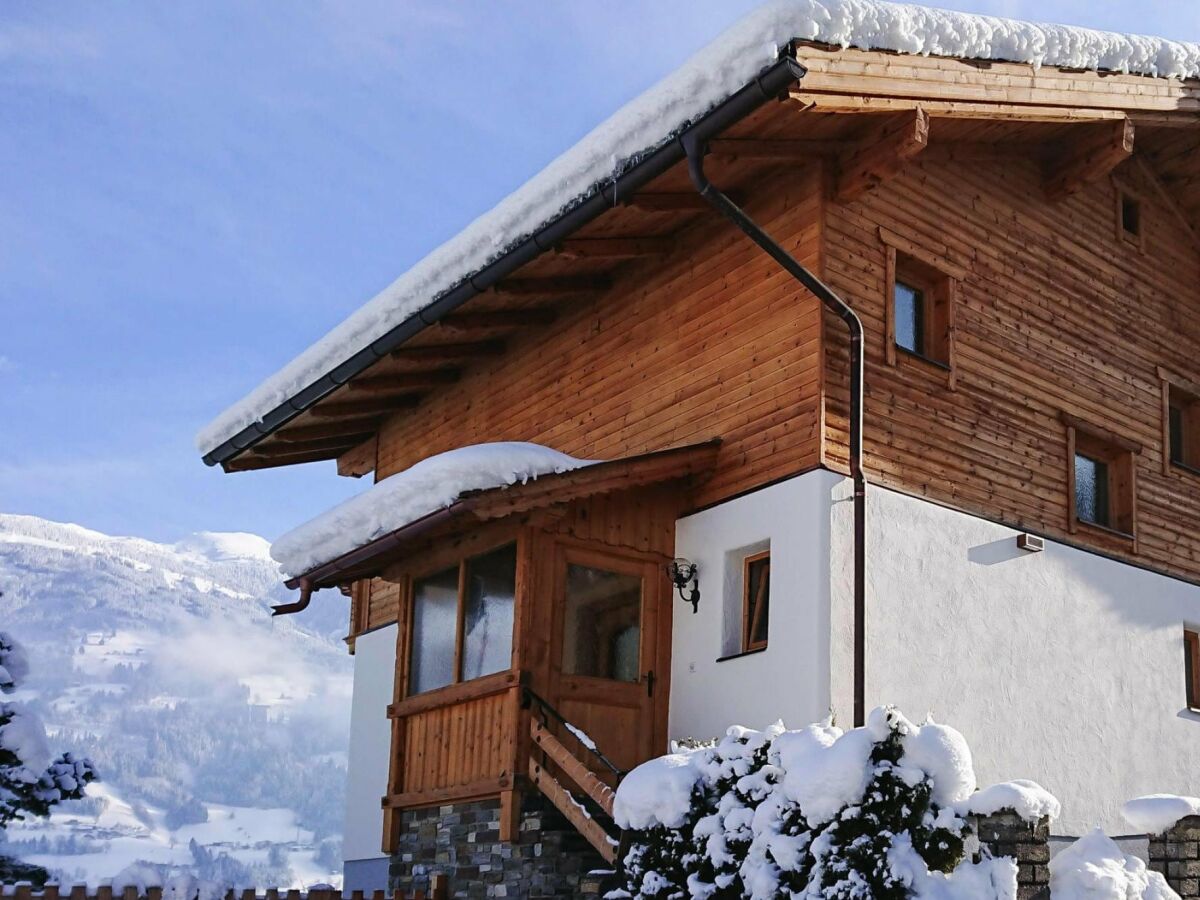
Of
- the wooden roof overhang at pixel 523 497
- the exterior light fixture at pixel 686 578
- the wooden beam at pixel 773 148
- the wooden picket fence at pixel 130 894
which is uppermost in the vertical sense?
the wooden beam at pixel 773 148

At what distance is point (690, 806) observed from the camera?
29.4 ft

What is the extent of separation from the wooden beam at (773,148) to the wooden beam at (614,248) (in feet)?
6.18

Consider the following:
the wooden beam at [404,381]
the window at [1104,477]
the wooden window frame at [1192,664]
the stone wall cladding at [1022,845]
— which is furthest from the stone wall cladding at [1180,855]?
the wooden beam at [404,381]

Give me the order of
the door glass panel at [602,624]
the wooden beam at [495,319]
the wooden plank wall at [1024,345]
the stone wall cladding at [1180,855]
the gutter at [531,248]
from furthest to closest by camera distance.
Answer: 1. the wooden beam at [495,319]
2. the wooden plank wall at [1024,345]
3. the door glass panel at [602,624]
4. the gutter at [531,248]
5. the stone wall cladding at [1180,855]

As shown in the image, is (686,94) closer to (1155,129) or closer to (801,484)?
(801,484)

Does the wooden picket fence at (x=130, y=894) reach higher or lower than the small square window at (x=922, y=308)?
lower

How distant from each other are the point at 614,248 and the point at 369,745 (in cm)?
679

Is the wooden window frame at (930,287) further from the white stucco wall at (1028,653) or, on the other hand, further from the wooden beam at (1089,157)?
the wooden beam at (1089,157)

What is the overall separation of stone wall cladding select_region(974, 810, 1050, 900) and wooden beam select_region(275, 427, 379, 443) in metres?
11.6

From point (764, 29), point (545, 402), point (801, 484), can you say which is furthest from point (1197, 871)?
point (545, 402)

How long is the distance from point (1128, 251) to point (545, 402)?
6.03 metres

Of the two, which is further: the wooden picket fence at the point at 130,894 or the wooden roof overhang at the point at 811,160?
the wooden roof overhang at the point at 811,160

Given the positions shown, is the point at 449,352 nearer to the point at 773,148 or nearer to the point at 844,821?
the point at 773,148

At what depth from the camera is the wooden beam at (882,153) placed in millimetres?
11875
